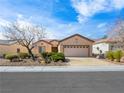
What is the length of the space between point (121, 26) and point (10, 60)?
1562cm

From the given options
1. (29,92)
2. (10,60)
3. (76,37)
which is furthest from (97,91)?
(76,37)

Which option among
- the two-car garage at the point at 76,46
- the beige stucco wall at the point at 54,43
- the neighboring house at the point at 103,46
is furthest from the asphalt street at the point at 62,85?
the beige stucco wall at the point at 54,43

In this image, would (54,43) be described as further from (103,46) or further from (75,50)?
(103,46)

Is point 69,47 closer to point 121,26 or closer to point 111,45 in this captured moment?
point 111,45

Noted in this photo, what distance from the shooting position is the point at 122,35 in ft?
106

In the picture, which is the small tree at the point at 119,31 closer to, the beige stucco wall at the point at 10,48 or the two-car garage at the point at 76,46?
the two-car garage at the point at 76,46

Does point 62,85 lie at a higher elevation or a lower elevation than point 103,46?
lower

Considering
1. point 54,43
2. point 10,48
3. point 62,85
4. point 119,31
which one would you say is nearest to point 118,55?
point 119,31

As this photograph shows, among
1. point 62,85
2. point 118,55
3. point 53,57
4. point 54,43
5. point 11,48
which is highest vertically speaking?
point 54,43

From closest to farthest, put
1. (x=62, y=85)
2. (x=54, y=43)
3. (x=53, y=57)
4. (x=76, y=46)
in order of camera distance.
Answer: (x=62, y=85) < (x=53, y=57) < (x=76, y=46) < (x=54, y=43)

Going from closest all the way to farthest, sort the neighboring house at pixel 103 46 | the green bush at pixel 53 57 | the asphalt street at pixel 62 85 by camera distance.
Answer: the asphalt street at pixel 62 85 → the green bush at pixel 53 57 → the neighboring house at pixel 103 46

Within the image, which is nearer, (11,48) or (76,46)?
(76,46)

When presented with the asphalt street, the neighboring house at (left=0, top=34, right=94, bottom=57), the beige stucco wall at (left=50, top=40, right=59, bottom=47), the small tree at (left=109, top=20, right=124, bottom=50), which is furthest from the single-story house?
the asphalt street

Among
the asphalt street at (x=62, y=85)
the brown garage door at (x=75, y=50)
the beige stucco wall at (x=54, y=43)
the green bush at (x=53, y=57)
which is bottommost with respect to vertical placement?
the asphalt street at (x=62, y=85)
